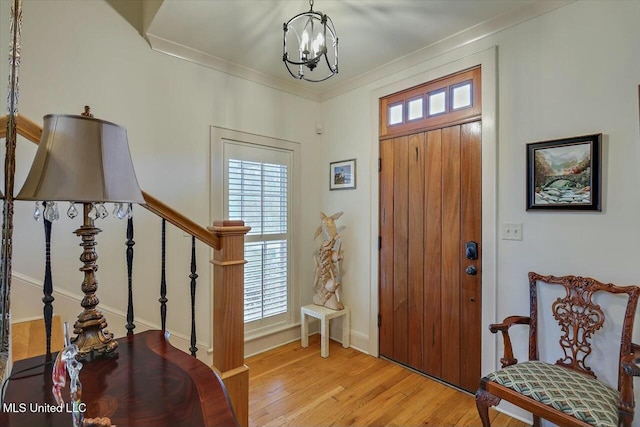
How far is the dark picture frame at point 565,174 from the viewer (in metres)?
1.77

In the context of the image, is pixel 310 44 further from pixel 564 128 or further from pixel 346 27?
pixel 564 128

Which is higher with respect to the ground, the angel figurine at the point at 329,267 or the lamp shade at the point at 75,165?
the lamp shade at the point at 75,165

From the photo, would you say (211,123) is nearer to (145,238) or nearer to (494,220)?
(145,238)

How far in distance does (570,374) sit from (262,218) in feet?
8.21

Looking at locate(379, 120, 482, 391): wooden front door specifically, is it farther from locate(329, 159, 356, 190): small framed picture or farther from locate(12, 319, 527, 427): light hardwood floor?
locate(329, 159, 356, 190): small framed picture

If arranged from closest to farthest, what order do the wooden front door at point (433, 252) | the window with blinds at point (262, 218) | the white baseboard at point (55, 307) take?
the white baseboard at point (55, 307), the wooden front door at point (433, 252), the window with blinds at point (262, 218)

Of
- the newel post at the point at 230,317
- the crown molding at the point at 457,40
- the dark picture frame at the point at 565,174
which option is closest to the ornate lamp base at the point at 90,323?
the newel post at the point at 230,317

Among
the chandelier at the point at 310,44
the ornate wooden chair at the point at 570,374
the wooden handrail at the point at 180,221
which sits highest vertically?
the chandelier at the point at 310,44

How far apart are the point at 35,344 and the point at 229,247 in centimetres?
117

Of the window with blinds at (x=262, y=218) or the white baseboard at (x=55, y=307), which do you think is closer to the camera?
the white baseboard at (x=55, y=307)

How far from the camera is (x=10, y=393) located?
821 mm

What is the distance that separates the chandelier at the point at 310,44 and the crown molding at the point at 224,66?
0.87 ft

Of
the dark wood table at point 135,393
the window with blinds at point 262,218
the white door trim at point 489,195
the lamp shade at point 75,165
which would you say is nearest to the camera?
the dark wood table at point 135,393

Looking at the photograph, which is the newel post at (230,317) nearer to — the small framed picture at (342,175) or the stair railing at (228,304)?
the stair railing at (228,304)
